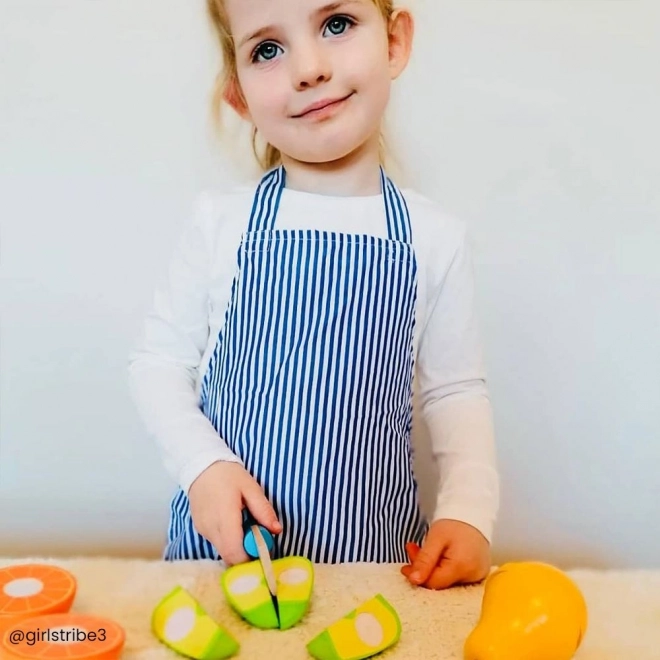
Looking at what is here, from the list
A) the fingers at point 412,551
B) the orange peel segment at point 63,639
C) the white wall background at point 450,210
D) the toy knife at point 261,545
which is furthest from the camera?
the white wall background at point 450,210

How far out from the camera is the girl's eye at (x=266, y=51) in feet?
2.37

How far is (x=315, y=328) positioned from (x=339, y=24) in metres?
0.26

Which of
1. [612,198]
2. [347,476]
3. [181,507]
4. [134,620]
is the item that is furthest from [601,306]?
[134,620]

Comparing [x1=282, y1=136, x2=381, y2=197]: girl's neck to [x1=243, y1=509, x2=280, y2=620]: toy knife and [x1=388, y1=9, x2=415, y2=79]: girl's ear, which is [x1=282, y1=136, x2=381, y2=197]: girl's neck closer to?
[x1=388, y1=9, x2=415, y2=79]: girl's ear

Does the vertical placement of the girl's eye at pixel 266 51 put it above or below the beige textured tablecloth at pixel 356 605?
above

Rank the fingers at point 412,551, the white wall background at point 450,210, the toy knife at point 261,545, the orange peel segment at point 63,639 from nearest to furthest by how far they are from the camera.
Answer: the orange peel segment at point 63,639
the toy knife at point 261,545
the fingers at point 412,551
the white wall background at point 450,210

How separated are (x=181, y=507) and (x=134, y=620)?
20 centimetres

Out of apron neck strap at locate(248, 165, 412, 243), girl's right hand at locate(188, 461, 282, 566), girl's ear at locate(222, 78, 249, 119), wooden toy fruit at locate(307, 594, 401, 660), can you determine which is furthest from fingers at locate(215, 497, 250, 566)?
girl's ear at locate(222, 78, 249, 119)

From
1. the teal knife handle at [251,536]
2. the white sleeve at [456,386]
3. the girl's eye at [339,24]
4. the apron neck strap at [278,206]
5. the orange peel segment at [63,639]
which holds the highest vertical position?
the girl's eye at [339,24]

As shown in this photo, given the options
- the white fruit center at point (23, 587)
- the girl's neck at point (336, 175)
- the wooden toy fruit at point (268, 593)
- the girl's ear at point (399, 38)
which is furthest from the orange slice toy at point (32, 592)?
Answer: the girl's ear at point (399, 38)

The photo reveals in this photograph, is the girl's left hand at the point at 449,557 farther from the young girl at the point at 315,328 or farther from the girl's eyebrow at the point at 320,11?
the girl's eyebrow at the point at 320,11

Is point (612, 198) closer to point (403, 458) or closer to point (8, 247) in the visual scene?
point (403, 458)

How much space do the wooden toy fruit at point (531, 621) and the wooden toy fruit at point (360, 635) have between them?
0.05 metres

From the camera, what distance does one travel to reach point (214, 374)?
77 centimetres
